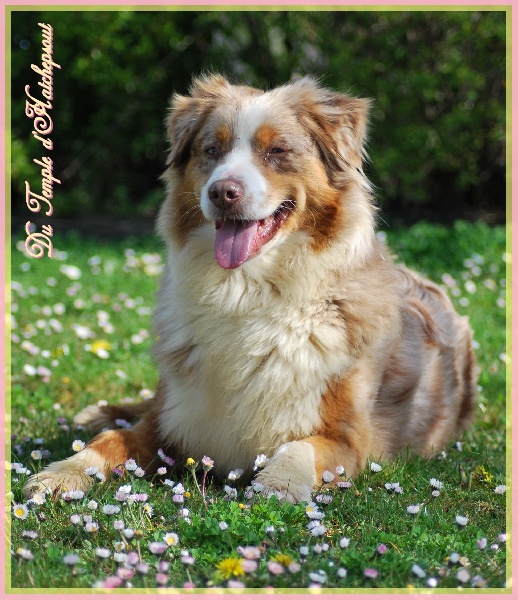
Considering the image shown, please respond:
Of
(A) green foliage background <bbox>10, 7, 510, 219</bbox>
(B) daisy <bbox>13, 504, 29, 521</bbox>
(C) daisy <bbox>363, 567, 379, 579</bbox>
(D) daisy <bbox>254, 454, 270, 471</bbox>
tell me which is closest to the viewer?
(C) daisy <bbox>363, 567, 379, 579</bbox>

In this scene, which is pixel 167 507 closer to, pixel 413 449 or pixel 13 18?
pixel 413 449

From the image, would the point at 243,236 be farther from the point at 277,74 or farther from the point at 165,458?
the point at 277,74

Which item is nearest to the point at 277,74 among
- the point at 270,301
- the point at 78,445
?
the point at 270,301

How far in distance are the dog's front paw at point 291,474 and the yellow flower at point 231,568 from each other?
637mm

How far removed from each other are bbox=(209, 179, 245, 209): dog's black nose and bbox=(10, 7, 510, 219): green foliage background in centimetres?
686

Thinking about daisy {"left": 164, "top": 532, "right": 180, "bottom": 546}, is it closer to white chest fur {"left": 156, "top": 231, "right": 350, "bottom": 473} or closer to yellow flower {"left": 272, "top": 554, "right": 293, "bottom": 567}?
yellow flower {"left": 272, "top": 554, "right": 293, "bottom": 567}

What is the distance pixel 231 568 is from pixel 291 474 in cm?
89

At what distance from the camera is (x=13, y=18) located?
33.6ft

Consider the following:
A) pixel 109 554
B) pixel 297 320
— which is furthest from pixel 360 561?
pixel 297 320

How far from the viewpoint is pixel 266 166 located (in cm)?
406

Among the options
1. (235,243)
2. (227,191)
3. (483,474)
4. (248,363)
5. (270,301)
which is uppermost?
(227,191)

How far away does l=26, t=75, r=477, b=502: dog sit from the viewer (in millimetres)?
A: 3998

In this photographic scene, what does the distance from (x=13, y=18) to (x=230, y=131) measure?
7.31 m

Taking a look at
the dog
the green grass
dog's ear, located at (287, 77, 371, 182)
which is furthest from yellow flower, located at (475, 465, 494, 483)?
dog's ear, located at (287, 77, 371, 182)
